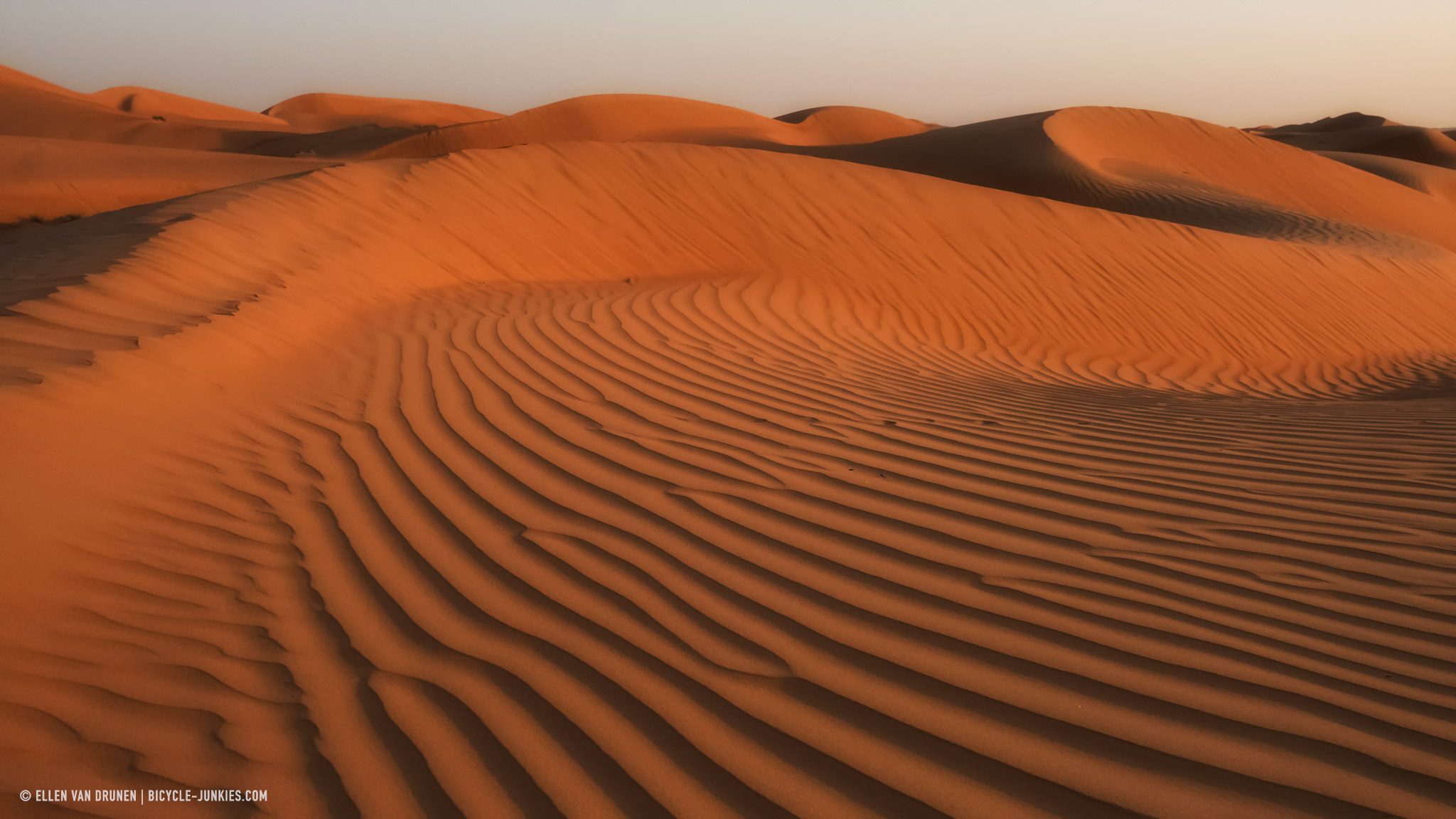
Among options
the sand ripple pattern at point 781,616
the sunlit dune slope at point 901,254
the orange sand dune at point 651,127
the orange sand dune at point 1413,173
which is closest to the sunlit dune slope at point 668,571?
the sand ripple pattern at point 781,616

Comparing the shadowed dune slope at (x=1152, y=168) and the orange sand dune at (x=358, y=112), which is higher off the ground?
the orange sand dune at (x=358, y=112)

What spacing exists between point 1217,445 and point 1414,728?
7.57ft

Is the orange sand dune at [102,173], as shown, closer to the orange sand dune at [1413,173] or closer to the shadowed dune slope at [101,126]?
the shadowed dune slope at [101,126]

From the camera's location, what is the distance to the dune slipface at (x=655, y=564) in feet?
6.14

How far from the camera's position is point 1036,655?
220 cm

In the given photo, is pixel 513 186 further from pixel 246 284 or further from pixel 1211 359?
pixel 1211 359

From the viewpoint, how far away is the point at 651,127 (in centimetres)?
4022

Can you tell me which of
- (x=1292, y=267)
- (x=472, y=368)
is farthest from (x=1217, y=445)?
(x=1292, y=267)

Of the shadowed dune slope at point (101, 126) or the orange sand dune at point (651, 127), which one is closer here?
the orange sand dune at point (651, 127)

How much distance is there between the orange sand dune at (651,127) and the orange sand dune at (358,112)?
38.7 feet

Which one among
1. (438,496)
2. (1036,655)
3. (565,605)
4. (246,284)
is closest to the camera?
(1036,655)

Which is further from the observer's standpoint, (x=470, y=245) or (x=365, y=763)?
(x=470, y=245)

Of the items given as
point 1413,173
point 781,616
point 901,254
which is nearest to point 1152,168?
point 1413,173

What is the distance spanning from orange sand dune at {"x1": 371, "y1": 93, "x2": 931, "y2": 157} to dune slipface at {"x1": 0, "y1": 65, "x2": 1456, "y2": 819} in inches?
984
